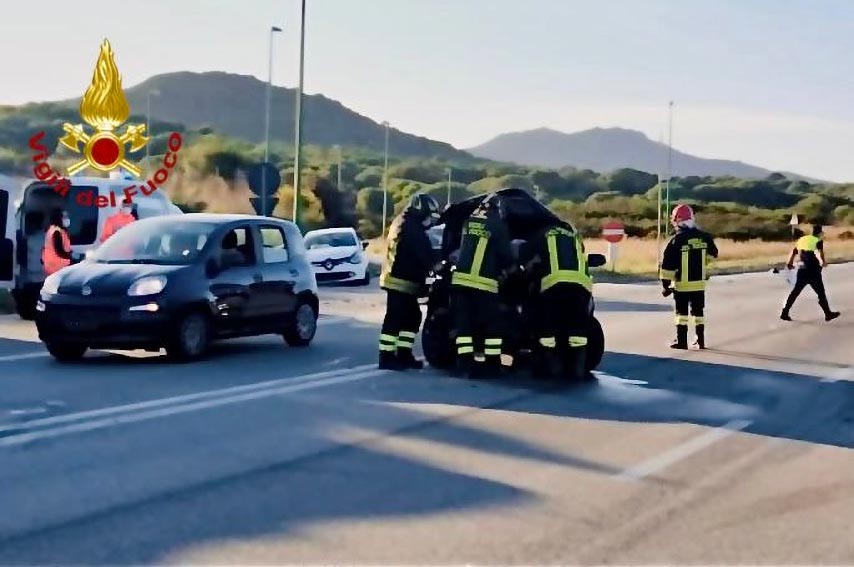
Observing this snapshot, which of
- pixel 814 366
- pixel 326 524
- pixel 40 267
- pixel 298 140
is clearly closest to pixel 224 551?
pixel 326 524

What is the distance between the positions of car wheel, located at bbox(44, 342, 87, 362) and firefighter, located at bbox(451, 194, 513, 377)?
12.6 feet

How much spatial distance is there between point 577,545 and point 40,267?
1353cm

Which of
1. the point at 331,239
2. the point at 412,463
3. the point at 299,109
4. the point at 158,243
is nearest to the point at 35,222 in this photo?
the point at 158,243

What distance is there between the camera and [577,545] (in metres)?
6.32

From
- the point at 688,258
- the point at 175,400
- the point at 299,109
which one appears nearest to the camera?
the point at 175,400

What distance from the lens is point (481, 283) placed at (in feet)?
40.4

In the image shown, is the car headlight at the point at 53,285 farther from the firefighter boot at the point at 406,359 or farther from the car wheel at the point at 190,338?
the firefighter boot at the point at 406,359

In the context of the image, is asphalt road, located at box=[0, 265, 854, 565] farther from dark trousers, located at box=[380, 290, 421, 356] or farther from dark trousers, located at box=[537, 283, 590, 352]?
dark trousers, located at box=[537, 283, 590, 352]

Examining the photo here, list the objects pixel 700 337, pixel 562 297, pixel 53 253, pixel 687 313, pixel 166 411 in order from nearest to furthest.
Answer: pixel 166 411 < pixel 562 297 < pixel 700 337 < pixel 687 313 < pixel 53 253

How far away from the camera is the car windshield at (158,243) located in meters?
13.8

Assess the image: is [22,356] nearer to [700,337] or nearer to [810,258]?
[700,337]

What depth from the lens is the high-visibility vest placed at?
12477 mm

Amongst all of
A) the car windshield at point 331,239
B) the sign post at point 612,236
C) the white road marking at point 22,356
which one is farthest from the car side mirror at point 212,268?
the sign post at point 612,236

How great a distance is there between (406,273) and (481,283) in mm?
906
